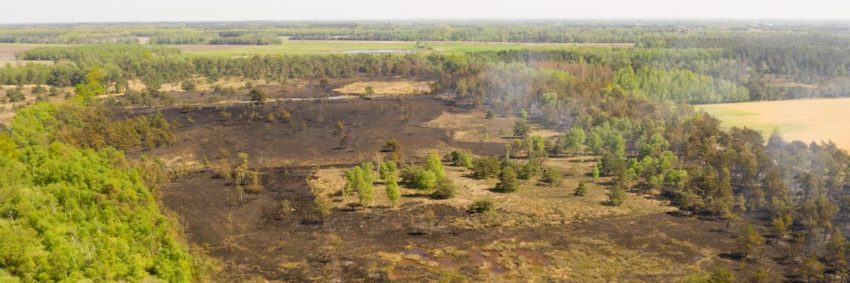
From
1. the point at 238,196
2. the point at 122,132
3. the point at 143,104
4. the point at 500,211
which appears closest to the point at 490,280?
the point at 500,211

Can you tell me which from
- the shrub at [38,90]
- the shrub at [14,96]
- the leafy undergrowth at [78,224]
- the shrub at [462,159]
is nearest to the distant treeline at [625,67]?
the shrub at [38,90]

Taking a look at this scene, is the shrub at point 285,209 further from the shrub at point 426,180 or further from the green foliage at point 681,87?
the green foliage at point 681,87

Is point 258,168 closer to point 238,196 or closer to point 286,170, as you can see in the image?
point 286,170

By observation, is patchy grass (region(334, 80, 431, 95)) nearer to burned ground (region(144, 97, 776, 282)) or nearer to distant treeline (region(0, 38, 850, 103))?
distant treeline (region(0, 38, 850, 103))

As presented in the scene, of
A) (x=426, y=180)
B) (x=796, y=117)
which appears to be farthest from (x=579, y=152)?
(x=796, y=117)

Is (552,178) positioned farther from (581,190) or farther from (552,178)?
(581,190)
